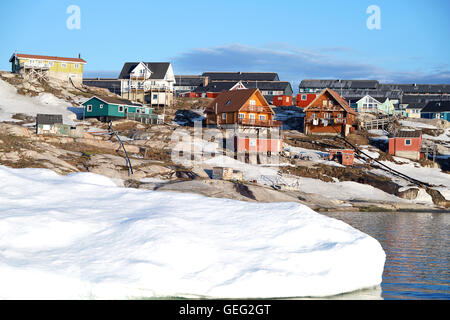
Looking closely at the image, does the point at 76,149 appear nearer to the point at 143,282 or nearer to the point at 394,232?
the point at 394,232

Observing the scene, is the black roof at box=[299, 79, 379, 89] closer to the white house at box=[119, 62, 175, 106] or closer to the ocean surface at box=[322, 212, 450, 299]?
the white house at box=[119, 62, 175, 106]

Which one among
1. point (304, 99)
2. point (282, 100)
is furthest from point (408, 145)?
point (282, 100)

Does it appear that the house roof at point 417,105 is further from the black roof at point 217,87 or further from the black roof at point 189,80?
the black roof at point 189,80

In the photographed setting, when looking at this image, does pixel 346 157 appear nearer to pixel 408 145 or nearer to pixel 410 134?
pixel 408 145

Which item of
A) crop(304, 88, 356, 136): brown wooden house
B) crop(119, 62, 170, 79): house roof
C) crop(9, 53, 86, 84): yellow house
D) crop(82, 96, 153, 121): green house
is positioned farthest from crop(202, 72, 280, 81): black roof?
crop(82, 96, 153, 121): green house

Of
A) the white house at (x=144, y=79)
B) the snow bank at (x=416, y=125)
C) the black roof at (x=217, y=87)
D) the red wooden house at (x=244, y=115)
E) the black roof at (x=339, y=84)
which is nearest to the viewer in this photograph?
the red wooden house at (x=244, y=115)

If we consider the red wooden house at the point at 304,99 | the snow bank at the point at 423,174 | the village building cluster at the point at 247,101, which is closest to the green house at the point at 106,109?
the village building cluster at the point at 247,101
